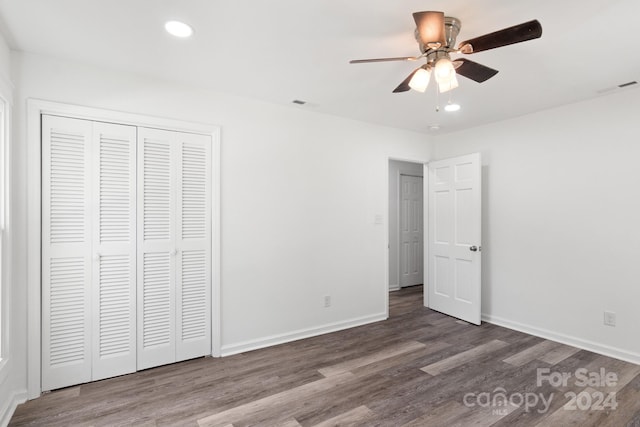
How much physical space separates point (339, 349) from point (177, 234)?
1.89 meters

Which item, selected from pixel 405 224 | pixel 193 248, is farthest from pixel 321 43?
pixel 405 224

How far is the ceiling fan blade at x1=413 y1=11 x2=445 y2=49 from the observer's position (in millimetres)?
1634

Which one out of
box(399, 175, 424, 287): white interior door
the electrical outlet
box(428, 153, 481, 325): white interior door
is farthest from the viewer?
box(399, 175, 424, 287): white interior door

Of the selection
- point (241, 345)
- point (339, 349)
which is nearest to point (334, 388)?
point (339, 349)

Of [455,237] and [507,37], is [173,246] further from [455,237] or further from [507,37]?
[455,237]

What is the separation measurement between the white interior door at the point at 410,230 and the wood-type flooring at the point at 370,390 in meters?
2.64

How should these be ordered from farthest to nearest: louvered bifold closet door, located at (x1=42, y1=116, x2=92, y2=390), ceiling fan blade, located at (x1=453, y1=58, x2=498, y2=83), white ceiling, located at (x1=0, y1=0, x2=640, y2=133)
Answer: louvered bifold closet door, located at (x1=42, y1=116, x2=92, y2=390) < ceiling fan blade, located at (x1=453, y1=58, x2=498, y2=83) < white ceiling, located at (x1=0, y1=0, x2=640, y2=133)

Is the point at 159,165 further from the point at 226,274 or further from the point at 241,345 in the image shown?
the point at 241,345

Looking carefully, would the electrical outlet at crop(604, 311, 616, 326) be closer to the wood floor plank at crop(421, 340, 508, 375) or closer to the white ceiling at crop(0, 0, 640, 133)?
the wood floor plank at crop(421, 340, 508, 375)

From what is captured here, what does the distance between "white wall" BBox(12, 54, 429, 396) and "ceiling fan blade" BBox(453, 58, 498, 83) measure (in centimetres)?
182

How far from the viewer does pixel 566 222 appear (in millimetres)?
3359

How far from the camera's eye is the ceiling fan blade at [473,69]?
1.97 metres

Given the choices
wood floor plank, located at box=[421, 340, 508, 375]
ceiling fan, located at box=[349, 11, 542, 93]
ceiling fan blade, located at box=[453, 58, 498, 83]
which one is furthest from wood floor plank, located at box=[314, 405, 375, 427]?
ceiling fan blade, located at box=[453, 58, 498, 83]

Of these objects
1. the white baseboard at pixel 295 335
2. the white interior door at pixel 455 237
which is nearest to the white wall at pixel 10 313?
the white baseboard at pixel 295 335
